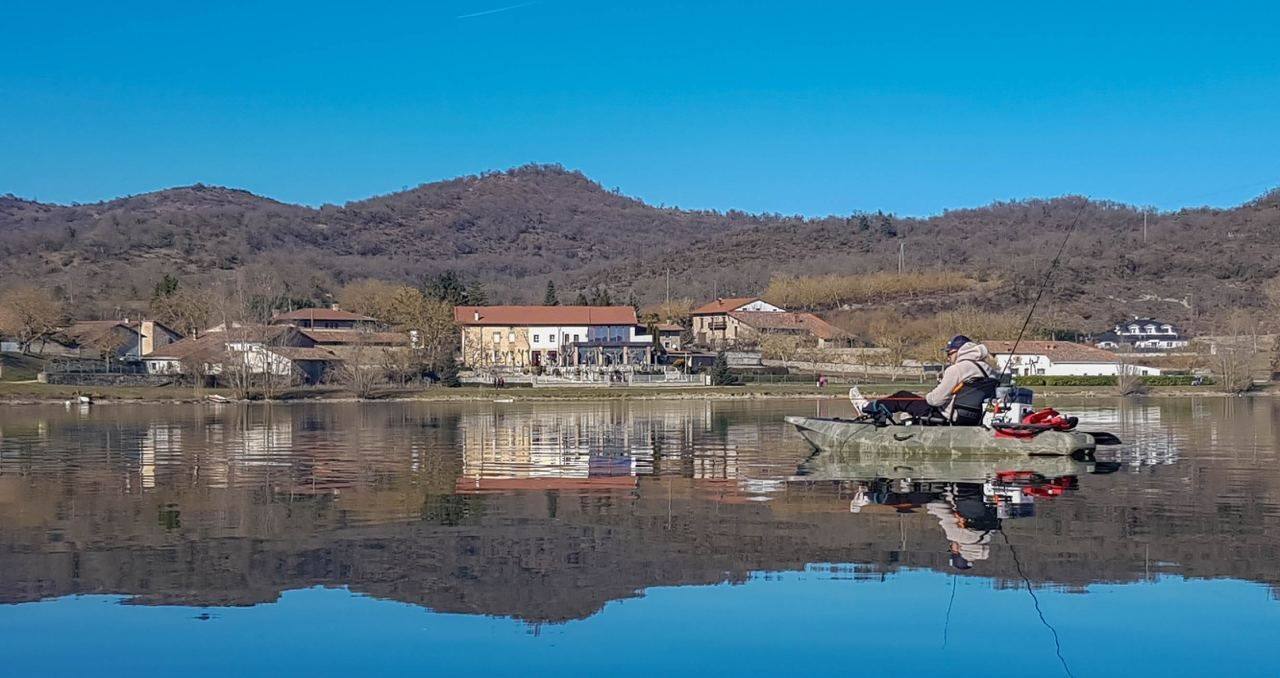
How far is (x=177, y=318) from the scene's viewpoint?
114688 millimetres

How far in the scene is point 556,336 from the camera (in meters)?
109

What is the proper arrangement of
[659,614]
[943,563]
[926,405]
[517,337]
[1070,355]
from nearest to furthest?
1. [659,614]
2. [943,563]
3. [926,405]
4. [1070,355]
5. [517,337]

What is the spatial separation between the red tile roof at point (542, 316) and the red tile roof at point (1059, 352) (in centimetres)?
3124

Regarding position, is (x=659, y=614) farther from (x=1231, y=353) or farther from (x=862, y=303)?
(x=862, y=303)

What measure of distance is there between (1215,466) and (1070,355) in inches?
3089

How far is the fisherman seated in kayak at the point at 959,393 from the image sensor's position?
77.9 feet

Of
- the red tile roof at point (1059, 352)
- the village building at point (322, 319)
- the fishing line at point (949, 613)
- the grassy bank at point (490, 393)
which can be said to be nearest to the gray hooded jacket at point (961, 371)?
the fishing line at point (949, 613)

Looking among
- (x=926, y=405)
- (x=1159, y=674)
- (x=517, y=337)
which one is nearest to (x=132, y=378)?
(x=517, y=337)

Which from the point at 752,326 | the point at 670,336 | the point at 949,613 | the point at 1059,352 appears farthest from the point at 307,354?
the point at 949,613

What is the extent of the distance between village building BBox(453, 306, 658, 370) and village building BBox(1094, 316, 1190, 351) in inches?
1624

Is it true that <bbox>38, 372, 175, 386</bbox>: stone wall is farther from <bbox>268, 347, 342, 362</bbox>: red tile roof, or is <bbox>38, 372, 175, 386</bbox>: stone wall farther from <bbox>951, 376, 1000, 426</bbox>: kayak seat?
<bbox>951, 376, 1000, 426</bbox>: kayak seat

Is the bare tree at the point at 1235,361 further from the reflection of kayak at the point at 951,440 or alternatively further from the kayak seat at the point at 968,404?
the reflection of kayak at the point at 951,440

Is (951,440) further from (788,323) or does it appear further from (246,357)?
(788,323)

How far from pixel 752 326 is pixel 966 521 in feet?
343
